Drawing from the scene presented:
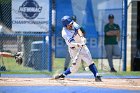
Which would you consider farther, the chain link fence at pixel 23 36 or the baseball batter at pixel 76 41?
the chain link fence at pixel 23 36

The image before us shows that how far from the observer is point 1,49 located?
1617cm

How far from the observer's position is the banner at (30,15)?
1562 cm

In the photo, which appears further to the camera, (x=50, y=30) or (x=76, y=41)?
(x=50, y=30)

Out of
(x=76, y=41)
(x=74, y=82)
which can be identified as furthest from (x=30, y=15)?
(x=74, y=82)

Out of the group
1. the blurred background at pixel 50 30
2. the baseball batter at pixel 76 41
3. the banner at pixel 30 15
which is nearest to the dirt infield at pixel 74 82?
the baseball batter at pixel 76 41

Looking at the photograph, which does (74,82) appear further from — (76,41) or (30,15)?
(30,15)

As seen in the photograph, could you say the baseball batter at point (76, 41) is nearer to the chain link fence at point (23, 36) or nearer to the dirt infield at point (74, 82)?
the dirt infield at point (74, 82)

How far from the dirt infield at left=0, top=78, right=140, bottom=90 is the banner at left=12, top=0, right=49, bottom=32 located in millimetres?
3057

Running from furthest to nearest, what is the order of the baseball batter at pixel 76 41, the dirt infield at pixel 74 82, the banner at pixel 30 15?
1. the banner at pixel 30 15
2. the baseball batter at pixel 76 41
3. the dirt infield at pixel 74 82

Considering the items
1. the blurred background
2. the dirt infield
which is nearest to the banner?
the blurred background

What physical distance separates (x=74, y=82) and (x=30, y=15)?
13.9ft

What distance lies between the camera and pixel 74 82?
39.8ft

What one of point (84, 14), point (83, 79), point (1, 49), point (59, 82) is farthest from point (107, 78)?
point (1, 49)

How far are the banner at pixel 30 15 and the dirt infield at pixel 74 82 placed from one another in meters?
3.06
